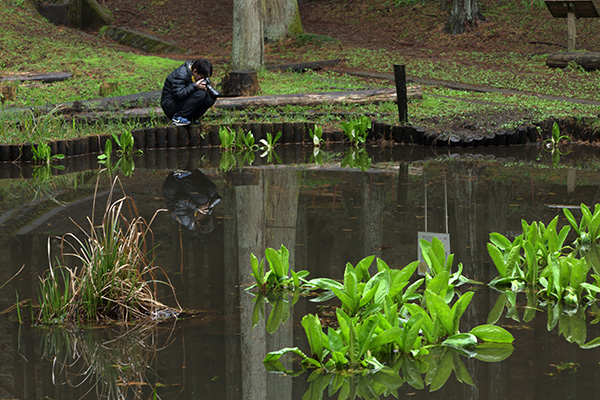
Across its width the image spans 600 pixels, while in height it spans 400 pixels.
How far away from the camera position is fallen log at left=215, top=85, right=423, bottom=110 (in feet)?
38.6

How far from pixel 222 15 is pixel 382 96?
13.3 m

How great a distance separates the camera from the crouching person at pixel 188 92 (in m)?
10.1

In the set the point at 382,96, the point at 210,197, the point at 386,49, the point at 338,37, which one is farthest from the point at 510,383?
the point at 338,37

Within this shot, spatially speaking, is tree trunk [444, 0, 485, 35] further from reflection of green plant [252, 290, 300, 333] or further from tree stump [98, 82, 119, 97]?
reflection of green plant [252, 290, 300, 333]

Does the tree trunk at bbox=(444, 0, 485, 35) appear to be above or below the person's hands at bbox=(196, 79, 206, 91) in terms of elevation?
above

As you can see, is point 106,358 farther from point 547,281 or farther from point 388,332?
point 547,281

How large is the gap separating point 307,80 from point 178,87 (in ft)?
16.3

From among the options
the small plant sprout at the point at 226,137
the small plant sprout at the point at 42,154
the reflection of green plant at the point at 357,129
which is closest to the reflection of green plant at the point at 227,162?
the small plant sprout at the point at 226,137

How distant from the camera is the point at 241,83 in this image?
12641 millimetres

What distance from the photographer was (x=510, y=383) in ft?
11.5

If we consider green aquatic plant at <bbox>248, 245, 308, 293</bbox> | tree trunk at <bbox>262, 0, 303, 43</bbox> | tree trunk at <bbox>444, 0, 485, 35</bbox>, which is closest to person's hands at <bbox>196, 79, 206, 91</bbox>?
green aquatic plant at <bbox>248, 245, 308, 293</bbox>

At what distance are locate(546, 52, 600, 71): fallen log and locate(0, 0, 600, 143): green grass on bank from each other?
239mm

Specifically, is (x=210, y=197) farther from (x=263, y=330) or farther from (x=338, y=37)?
(x=338, y=37)

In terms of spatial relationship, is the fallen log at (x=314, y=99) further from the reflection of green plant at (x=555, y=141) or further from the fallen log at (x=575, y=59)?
the fallen log at (x=575, y=59)
